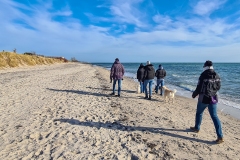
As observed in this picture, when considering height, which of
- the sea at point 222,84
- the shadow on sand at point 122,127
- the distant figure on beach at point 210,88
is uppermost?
the distant figure on beach at point 210,88

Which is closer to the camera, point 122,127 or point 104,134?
point 104,134

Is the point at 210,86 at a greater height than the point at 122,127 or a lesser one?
greater

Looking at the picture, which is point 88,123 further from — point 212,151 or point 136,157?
point 212,151

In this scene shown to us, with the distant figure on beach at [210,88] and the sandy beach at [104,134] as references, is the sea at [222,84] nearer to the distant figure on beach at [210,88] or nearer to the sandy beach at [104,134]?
the sandy beach at [104,134]

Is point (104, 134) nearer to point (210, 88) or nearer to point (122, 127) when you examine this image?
point (122, 127)

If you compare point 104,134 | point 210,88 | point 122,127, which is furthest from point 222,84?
point 104,134

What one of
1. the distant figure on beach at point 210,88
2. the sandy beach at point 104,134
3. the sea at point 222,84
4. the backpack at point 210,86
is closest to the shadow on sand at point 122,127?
the sandy beach at point 104,134

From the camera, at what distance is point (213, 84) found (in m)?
4.62

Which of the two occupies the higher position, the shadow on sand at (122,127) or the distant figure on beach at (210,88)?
the distant figure on beach at (210,88)

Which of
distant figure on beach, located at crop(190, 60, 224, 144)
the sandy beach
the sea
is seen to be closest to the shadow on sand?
the sandy beach

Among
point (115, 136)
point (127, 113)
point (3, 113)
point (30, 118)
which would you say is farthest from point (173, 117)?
point (3, 113)

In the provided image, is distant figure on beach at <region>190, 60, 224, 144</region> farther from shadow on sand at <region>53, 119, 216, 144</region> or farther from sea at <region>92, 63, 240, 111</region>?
sea at <region>92, 63, 240, 111</region>

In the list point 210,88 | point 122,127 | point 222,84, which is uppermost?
point 210,88

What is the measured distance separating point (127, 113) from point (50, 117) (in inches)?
111
